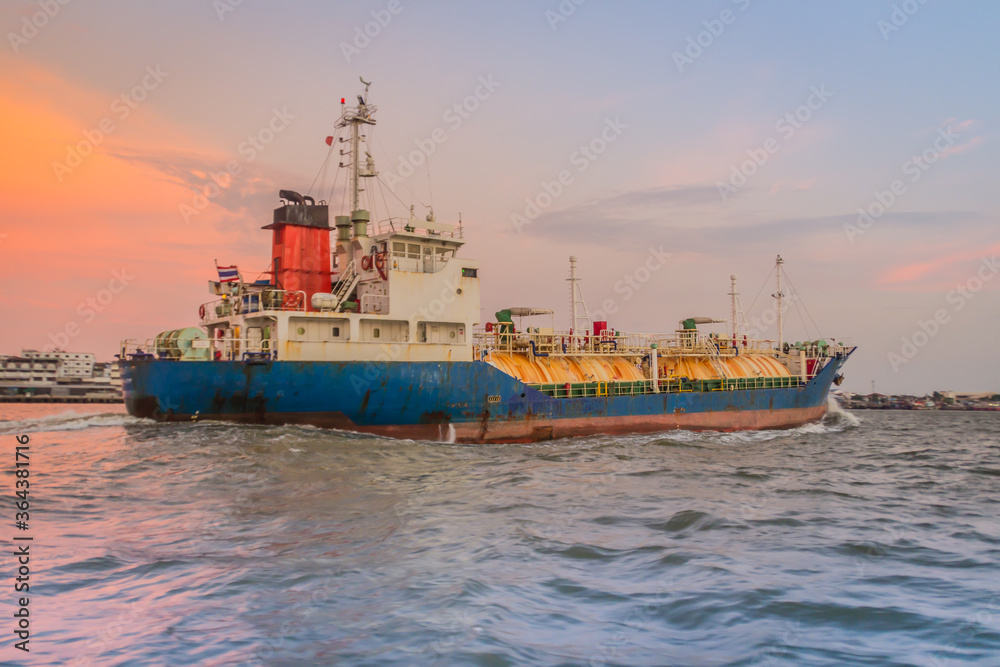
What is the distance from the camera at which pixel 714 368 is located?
119 ft

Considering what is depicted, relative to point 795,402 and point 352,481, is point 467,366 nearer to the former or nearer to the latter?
point 352,481

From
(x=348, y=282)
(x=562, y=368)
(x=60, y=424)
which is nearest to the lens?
(x=348, y=282)

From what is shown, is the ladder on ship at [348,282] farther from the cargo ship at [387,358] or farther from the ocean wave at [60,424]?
the ocean wave at [60,424]

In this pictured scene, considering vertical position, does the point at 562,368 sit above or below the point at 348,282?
below

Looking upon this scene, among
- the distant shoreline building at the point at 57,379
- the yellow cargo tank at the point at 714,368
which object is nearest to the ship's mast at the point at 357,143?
the yellow cargo tank at the point at 714,368

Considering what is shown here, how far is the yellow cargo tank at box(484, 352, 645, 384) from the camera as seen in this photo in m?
28.6

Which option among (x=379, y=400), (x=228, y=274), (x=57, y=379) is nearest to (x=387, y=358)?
(x=379, y=400)

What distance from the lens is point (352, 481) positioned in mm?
15406

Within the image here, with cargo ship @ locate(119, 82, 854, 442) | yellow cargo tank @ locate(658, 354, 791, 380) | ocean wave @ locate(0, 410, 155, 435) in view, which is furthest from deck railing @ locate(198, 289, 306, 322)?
yellow cargo tank @ locate(658, 354, 791, 380)

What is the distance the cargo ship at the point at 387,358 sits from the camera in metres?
22.6

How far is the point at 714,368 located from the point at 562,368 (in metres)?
11.1

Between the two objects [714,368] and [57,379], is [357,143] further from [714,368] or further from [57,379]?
[57,379]

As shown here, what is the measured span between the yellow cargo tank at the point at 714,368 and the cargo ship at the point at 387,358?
1523 millimetres

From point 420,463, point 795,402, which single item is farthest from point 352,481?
point 795,402
